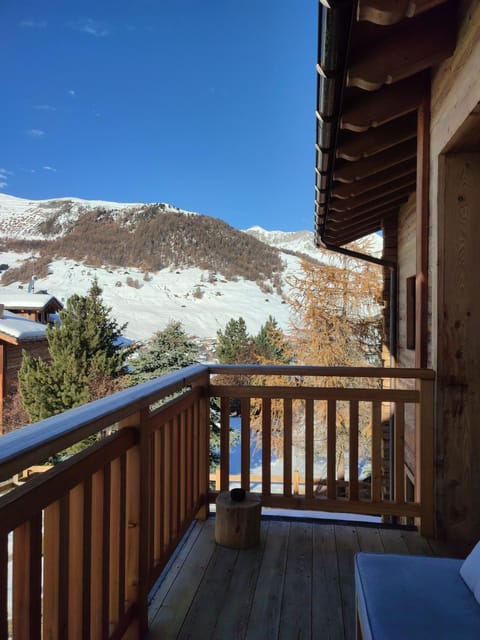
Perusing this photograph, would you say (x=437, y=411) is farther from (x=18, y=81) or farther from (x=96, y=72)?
(x=18, y=81)

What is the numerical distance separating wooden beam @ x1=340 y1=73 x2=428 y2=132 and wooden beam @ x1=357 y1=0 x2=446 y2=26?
0.70m

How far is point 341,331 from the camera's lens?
10594 millimetres

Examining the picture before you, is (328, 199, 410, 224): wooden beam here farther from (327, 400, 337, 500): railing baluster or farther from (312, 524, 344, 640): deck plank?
(312, 524, 344, 640): deck plank

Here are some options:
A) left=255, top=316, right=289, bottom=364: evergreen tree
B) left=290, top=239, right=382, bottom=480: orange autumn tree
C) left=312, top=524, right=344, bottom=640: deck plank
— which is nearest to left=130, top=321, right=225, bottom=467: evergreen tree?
left=255, top=316, right=289, bottom=364: evergreen tree

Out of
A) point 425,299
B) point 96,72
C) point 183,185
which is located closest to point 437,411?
point 425,299

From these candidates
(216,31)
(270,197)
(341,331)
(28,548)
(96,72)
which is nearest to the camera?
(28,548)

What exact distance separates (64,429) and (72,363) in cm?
1286

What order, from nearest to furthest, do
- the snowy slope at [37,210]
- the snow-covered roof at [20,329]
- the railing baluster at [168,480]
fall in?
the railing baluster at [168,480]
the snow-covered roof at [20,329]
the snowy slope at [37,210]

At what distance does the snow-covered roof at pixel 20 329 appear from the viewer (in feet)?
40.2

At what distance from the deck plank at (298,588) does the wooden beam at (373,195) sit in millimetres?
2814

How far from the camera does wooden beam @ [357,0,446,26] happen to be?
1570 mm

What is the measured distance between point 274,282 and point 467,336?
103 feet

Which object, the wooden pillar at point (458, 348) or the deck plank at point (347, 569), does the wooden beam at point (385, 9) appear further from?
the deck plank at point (347, 569)

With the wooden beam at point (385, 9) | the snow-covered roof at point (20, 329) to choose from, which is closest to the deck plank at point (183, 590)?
the wooden beam at point (385, 9)
